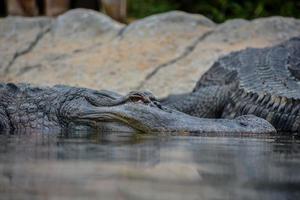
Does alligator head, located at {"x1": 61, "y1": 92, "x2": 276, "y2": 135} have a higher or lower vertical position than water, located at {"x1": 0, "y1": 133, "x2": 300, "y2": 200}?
higher

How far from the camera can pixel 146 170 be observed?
9.65 ft

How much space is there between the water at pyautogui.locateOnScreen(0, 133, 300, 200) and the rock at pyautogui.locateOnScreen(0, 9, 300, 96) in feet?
16.4

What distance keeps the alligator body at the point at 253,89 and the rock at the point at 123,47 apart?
2.81ft

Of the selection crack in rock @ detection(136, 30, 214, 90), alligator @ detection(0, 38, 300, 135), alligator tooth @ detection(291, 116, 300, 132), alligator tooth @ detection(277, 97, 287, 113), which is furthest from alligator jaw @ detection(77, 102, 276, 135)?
crack in rock @ detection(136, 30, 214, 90)

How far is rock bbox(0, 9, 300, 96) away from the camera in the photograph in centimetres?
976

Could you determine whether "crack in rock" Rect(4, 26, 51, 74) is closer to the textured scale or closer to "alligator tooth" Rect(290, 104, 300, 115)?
the textured scale

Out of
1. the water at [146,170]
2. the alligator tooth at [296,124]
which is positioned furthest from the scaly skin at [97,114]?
the water at [146,170]

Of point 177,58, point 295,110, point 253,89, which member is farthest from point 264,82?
point 177,58

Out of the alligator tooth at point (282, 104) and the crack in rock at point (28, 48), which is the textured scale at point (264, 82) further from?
the crack in rock at point (28, 48)

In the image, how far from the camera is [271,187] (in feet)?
8.46

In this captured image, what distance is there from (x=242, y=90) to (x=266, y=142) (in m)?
2.64

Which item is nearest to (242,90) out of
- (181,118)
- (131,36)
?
(181,118)

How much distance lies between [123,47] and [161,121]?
5483 mm

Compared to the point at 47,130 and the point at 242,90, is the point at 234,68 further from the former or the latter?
the point at 47,130
